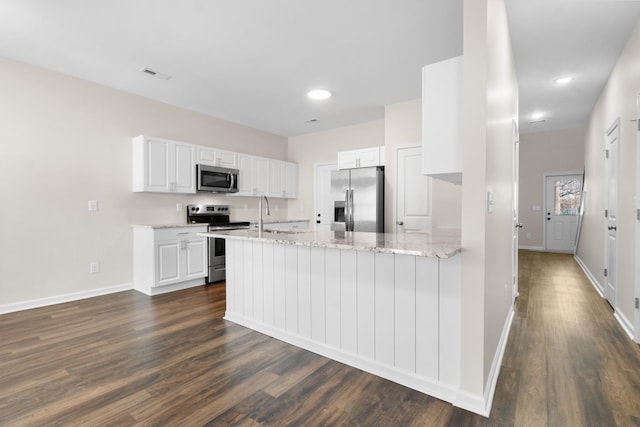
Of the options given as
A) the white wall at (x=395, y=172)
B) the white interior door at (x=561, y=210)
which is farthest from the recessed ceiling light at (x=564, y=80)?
the white interior door at (x=561, y=210)

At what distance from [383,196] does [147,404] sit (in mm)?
3785

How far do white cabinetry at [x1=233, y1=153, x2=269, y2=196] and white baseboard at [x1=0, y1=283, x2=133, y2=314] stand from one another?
2.23 meters

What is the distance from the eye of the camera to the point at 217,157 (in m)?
5.03

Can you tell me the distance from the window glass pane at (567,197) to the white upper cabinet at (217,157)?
744 cm

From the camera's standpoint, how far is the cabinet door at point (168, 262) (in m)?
3.99

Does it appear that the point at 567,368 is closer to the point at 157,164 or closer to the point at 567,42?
the point at 567,42

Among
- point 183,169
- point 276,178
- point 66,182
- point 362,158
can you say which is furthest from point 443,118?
point 276,178

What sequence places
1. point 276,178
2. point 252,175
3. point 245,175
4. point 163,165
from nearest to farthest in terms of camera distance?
point 163,165, point 245,175, point 252,175, point 276,178

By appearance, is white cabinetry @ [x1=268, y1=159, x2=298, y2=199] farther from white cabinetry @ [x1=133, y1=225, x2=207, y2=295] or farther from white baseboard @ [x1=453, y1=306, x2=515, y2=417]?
white baseboard @ [x1=453, y1=306, x2=515, y2=417]

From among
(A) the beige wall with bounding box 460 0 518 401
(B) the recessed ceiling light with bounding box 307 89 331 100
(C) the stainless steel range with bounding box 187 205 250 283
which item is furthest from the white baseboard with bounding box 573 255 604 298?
(C) the stainless steel range with bounding box 187 205 250 283

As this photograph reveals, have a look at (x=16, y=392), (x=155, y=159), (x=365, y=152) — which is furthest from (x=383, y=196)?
(x=16, y=392)

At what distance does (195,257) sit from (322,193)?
9.12 feet

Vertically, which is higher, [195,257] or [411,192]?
[411,192]

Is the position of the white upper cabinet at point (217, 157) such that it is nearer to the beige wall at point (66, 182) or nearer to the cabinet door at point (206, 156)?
the cabinet door at point (206, 156)
